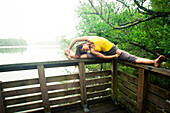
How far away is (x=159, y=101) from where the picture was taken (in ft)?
4.60

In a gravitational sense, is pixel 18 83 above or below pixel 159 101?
above

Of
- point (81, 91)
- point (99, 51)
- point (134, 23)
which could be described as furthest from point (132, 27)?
point (81, 91)

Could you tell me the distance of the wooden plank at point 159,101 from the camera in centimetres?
129

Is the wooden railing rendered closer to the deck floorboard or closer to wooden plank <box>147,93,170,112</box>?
wooden plank <box>147,93,170,112</box>

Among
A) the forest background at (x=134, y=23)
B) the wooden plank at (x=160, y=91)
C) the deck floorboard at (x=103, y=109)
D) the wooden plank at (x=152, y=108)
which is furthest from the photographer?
the forest background at (x=134, y=23)

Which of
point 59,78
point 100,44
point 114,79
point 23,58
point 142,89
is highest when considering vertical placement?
point 100,44

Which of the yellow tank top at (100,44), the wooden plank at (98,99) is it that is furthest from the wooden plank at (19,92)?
the yellow tank top at (100,44)

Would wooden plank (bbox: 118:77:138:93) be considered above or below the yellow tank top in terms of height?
below

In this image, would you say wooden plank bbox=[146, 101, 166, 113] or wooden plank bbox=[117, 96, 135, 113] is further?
wooden plank bbox=[117, 96, 135, 113]

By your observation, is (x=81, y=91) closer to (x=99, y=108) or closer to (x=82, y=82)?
(x=82, y=82)

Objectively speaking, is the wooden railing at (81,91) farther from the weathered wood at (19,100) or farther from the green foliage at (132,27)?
the green foliage at (132,27)

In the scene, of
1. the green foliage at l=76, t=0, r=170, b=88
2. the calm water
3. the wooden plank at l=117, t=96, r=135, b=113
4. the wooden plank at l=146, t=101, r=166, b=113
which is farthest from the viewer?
the calm water

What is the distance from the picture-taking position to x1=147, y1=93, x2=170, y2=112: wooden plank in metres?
1.29

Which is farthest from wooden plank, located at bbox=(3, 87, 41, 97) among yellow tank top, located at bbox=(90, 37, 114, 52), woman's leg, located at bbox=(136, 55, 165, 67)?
woman's leg, located at bbox=(136, 55, 165, 67)
